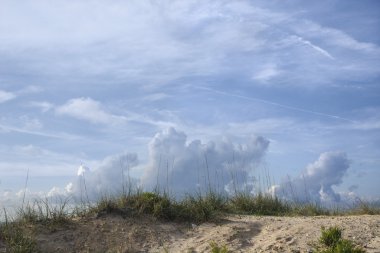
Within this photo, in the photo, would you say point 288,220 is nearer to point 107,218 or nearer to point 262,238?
point 262,238

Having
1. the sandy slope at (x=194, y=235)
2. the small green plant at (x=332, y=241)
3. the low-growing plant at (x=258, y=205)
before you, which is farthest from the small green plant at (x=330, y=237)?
the low-growing plant at (x=258, y=205)

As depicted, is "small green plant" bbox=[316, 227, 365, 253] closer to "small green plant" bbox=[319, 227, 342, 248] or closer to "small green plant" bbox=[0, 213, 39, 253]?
"small green plant" bbox=[319, 227, 342, 248]

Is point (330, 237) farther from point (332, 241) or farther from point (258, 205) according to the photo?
point (258, 205)

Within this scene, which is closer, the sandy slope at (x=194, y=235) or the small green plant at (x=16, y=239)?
the small green plant at (x=16, y=239)

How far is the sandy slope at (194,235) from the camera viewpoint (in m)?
9.41

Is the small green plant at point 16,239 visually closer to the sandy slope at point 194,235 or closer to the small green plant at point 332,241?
the sandy slope at point 194,235

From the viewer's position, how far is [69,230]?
34.1 ft

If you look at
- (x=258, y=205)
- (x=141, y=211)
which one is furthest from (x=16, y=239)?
(x=258, y=205)

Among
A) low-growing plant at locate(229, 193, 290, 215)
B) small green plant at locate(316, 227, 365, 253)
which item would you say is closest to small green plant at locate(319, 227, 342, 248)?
small green plant at locate(316, 227, 365, 253)

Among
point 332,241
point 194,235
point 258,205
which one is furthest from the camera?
point 258,205

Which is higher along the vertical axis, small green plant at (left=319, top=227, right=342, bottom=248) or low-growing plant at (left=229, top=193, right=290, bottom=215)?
low-growing plant at (left=229, top=193, right=290, bottom=215)

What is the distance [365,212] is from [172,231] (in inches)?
222

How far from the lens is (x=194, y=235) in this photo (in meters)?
10.5

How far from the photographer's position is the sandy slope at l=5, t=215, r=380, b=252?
371 inches
